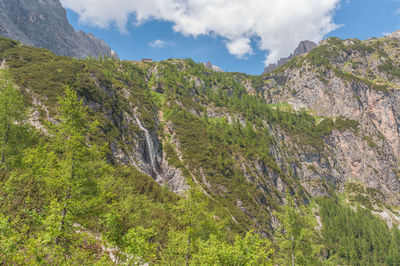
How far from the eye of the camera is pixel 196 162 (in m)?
62.0

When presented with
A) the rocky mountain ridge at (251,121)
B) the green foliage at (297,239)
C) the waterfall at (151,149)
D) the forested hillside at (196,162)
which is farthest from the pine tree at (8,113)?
the waterfall at (151,149)

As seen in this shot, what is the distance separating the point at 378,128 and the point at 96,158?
571 ft

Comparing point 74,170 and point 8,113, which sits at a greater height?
point 8,113

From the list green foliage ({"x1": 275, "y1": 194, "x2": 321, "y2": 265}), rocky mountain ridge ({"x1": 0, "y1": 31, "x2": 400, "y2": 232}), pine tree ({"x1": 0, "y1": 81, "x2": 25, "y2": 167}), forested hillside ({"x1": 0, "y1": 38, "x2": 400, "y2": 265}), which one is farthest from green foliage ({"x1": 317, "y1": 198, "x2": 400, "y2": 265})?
pine tree ({"x1": 0, "y1": 81, "x2": 25, "y2": 167})

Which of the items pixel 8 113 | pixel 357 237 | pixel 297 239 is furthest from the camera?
pixel 357 237

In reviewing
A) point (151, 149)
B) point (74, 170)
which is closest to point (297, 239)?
point (74, 170)

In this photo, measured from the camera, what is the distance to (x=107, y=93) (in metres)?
60.7

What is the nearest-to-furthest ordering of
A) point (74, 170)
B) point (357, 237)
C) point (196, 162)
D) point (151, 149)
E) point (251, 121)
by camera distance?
point (74, 170) → point (151, 149) → point (196, 162) → point (357, 237) → point (251, 121)

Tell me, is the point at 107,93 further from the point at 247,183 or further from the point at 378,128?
the point at 378,128

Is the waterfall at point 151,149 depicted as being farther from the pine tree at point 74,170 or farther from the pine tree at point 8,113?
the pine tree at point 74,170

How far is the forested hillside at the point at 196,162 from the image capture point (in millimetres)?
9344

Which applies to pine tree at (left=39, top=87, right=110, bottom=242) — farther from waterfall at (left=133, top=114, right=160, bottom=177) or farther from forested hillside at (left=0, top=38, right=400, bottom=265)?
waterfall at (left=133, top=114, right=160, bottom=177)

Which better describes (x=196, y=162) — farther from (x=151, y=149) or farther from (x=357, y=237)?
(x=357, y=237)

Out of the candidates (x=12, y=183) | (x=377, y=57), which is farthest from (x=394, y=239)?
(x=377, y=57)
